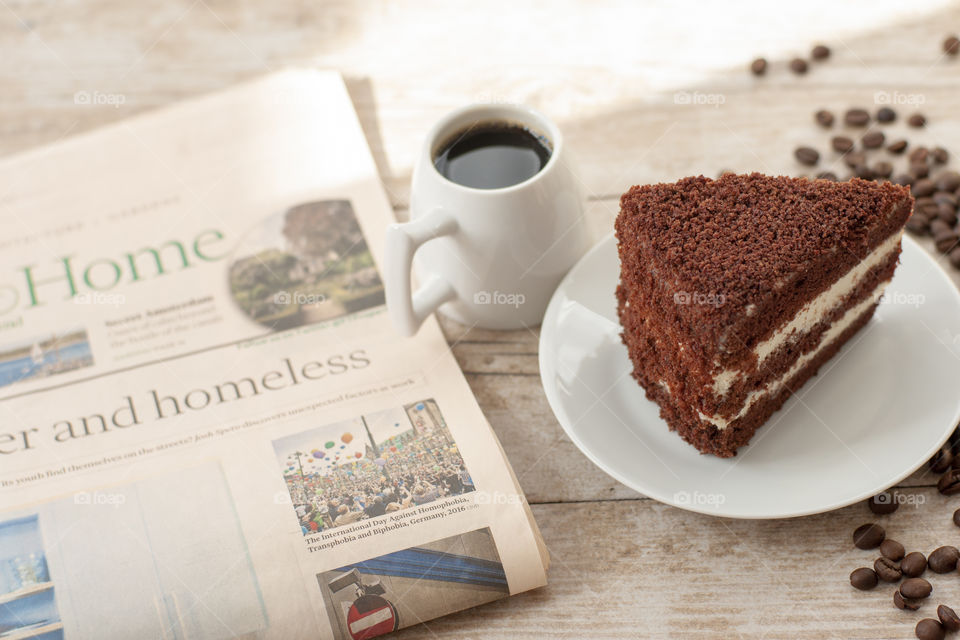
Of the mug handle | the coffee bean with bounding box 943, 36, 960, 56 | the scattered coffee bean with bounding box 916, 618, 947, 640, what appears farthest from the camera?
the coffee bean with bounding box 943, 36, 960, 56

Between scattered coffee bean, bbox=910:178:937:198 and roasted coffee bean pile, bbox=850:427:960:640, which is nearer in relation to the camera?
roasted coffee bean pile, bbox=850:427:960:640

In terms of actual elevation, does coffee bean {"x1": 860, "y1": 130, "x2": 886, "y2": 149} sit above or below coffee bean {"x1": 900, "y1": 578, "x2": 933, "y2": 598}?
above

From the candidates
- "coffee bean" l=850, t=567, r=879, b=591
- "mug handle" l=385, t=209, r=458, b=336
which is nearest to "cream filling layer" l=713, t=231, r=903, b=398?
"coffee bean" l=850, t=567, r=879, b=591

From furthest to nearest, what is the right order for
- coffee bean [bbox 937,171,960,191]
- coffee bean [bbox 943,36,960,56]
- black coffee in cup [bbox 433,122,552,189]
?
coffee bean [bbox 943,36,960,56] → coffee bean [bbox 937,171,960,191] → black coffee in cup [bbox 433,122,552,189]

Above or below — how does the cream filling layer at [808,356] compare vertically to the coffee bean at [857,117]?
below

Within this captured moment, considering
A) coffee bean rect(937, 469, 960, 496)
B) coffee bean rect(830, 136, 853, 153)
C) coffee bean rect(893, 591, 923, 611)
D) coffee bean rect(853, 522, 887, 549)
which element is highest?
coffee bean rect(830, 136, 853, 153)

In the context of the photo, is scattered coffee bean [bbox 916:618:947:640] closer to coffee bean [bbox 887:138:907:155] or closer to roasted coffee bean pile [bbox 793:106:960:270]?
roasted coffee bean pile [bbox 793:106:960:270]

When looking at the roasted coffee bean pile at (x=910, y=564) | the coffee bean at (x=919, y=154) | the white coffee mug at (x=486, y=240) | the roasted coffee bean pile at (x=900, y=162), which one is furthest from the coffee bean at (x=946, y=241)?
the white coffee mug at (x=486, y=240)

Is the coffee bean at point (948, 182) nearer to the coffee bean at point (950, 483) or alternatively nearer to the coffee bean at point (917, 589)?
the coffee bean at point (950, 483)

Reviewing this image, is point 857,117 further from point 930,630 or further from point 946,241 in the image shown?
point 930,630
